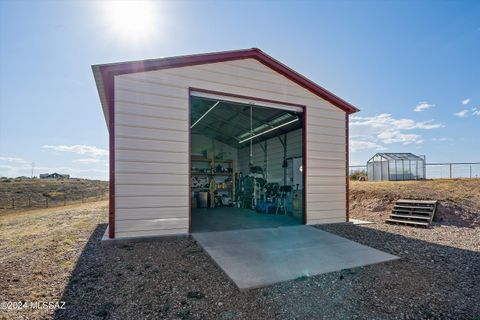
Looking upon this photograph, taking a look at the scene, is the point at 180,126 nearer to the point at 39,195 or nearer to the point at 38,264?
the point at 38,264

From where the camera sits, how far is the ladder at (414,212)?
25.8 feet

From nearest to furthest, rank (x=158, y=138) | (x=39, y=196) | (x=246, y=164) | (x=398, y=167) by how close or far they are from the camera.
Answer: (x=158, y=138) → (x=246, y=164) → (x=398, y=167) → (x=39, y=196)

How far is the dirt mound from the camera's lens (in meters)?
8.02

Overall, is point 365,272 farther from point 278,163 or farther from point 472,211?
point 278,163

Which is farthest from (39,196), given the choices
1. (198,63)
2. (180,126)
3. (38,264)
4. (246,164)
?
(198,63)

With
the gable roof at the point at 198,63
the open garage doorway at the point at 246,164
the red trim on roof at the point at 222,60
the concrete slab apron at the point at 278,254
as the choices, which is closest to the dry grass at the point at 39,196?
the open garage doorway at the point at 246,164

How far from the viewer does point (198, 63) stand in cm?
592

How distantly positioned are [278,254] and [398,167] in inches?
769

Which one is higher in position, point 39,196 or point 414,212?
point 414,212

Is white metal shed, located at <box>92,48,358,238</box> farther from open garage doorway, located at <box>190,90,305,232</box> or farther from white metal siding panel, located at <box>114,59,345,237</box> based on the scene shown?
open garage doorway, located at <box>190,90,305,232</box>

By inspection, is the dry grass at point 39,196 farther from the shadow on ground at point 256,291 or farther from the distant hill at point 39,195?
the shadow on ground at point 256,291

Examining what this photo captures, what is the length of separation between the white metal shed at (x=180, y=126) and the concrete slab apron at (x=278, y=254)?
45.2 inches

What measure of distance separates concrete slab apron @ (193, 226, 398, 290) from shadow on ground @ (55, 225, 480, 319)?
161mm

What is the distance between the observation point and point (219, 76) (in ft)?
20.3
